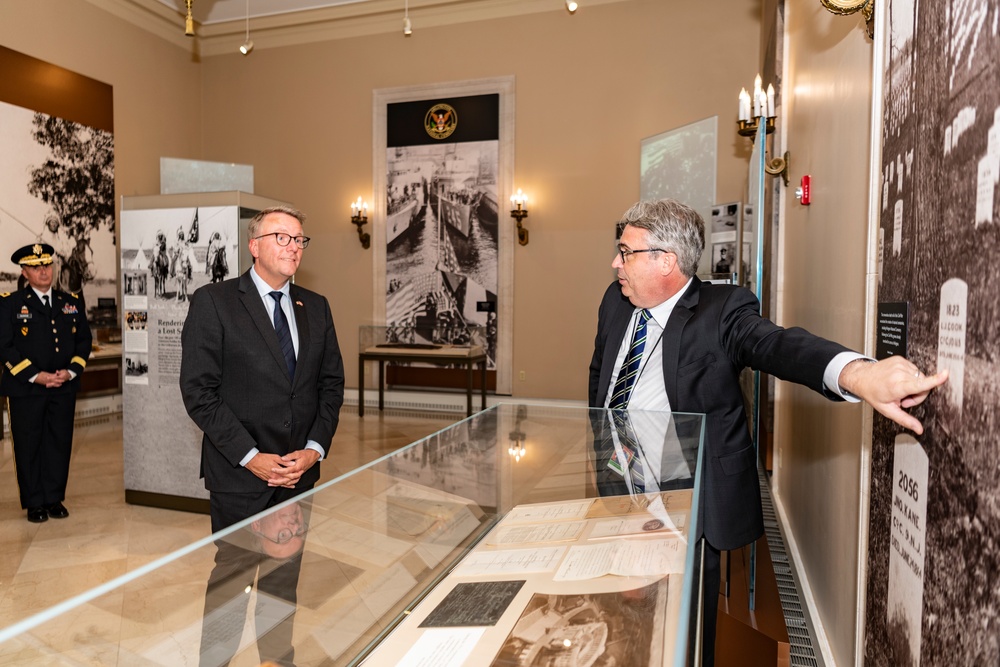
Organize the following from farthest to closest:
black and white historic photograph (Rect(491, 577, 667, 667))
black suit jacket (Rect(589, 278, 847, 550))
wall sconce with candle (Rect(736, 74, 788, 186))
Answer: wall sconce with candle (Rect(736, 74, 788, 186)), black suit jacket (Rect(589, 278, 847, 550)), black and white historic photograph (Rect(491, 577, 667, 667))

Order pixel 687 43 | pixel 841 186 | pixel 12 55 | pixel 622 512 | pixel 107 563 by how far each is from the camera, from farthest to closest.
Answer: pixel 687 43
pixel 12 55
pixel 107 563
pixel 841 186
pixel 622 512

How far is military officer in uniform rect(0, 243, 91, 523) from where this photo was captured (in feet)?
15.4

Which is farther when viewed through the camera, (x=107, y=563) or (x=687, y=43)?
(x=687, y=43)

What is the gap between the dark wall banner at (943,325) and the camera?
994mm

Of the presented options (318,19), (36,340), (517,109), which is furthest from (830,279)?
(318,19)

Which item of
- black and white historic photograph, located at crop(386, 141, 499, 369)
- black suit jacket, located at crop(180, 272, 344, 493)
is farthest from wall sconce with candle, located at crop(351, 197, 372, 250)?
black suit jacket, located at crop(180, 272, 344, 493)

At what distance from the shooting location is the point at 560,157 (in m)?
8.71

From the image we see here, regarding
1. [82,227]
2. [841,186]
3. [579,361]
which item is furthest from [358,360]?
[841,186]

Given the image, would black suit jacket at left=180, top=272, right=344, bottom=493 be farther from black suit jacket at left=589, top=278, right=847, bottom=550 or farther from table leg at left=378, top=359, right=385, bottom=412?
table leg at left=378, top=359, right=385, bottom=412

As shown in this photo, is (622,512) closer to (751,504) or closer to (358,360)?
(751,504)

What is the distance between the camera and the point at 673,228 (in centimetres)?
221

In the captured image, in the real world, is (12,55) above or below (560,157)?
above

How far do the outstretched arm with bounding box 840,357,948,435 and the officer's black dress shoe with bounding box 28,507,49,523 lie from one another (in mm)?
5201

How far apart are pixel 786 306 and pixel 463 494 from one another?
12.5ft
